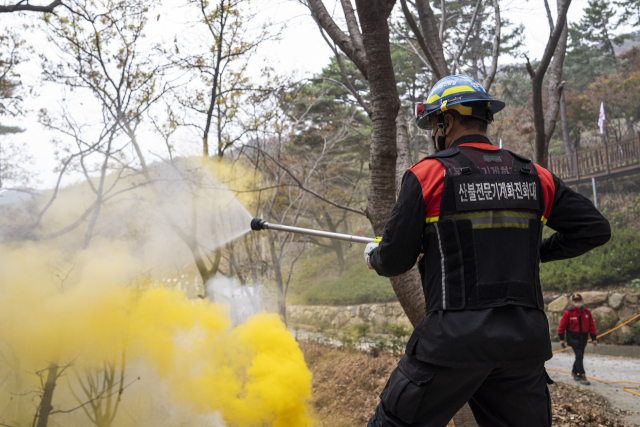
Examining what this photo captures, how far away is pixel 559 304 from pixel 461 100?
12.6 m

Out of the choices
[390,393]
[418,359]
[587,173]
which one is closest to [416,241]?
[418,359]

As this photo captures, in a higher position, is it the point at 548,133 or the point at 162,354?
the point at 548,133

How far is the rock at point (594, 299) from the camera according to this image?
464 inches

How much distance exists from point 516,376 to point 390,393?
1.85ft

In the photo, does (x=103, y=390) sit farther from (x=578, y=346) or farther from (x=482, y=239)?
(x=578, y=346)

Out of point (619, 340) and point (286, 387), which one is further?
point (619, 340)

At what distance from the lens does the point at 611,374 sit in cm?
842

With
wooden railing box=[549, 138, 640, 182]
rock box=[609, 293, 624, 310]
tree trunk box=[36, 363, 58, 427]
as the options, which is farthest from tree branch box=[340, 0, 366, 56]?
wooden railing box=[549, 138, 640, 182]

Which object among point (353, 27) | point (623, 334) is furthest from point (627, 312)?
point (353, 27)

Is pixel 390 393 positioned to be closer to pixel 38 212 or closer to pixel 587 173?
pixel 38 212

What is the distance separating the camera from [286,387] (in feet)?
18.2

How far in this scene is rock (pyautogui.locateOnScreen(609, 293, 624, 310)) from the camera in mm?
11422

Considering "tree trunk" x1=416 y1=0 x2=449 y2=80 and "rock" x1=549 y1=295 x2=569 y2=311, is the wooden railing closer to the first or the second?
"rock" x1=549 y1=295 x2=569 y2=311

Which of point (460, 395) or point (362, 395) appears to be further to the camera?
point (362, 395)
